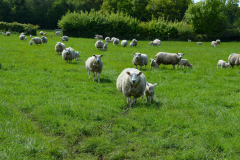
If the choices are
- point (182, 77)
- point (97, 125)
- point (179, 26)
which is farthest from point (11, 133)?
point (179, 26)

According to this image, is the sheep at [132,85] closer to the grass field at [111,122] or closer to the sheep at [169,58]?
the grass field at [111,122]

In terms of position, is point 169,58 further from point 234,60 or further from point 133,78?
point 133,78

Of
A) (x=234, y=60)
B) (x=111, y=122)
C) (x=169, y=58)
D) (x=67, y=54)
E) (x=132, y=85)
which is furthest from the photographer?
(x=67, y=54)

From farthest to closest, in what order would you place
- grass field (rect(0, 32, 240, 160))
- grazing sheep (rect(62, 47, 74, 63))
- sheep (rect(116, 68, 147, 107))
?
grazing sheep (rect(62, 47, 74, 63))
sheep (rect(116, 68, 147, 107))
grass field (rect(0, 32, 240, 160))

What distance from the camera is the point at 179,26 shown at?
5928cm

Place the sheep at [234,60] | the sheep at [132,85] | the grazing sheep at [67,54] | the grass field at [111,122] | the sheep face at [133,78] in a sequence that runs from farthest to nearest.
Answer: the grazing sheep at [67,54] → the sheep at [234,60] → the sheep at [132,85] → the sheep face at [133,78] → the grass field at [111,122]

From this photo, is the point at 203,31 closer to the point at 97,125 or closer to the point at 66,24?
the point at 66,24

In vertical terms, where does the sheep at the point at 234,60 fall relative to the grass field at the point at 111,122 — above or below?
above

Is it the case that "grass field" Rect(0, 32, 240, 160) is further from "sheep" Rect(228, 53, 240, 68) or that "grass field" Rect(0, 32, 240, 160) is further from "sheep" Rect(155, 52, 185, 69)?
"sheep" Rect(228, 53, 240, 68)

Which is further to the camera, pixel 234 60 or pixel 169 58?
pixel 234 60

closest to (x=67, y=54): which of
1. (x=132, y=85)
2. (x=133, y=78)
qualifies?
(x=132, y=85)

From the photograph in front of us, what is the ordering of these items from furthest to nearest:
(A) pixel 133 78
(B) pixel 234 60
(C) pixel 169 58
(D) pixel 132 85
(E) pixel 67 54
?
1. (E) pixel 67 54
2. (B) pixel 234 60
3. (C) pixel 169 58
4. (D) pixel 132 85
5. (A) pixel 133 78

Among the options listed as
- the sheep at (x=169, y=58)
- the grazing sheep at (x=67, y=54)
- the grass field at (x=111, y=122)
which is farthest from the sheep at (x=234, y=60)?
the grazing sheep at (x=67, y=54)

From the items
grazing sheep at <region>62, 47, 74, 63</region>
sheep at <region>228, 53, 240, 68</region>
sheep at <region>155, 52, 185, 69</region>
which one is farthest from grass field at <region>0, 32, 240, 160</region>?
sheep at <region>228, 53, 240, 68</region>
